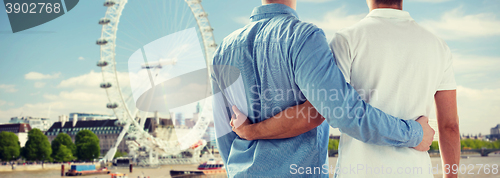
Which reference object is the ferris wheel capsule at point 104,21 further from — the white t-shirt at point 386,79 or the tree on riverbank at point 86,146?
the tree on riverbank at point 86,146

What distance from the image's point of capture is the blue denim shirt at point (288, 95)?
28.7 inches

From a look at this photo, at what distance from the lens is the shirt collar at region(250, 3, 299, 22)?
892mm

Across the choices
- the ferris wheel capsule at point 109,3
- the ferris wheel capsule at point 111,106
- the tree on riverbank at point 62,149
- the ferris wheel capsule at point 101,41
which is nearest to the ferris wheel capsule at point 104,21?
the ferris wheel capsule at point 109,3

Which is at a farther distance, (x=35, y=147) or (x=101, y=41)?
(x=35, y=147)

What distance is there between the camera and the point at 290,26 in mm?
806

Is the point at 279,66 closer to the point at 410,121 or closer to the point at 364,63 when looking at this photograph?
the point at 364,63

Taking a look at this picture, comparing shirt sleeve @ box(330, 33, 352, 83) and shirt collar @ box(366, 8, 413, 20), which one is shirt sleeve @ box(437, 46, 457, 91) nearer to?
shirt collar @ box(366, 8, 413, 20)

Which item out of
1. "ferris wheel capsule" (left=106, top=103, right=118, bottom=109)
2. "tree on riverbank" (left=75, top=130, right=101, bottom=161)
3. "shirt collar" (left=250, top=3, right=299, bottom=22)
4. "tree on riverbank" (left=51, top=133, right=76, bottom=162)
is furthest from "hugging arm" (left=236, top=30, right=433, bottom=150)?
"tree on riverbank" (left=75, top=130, right=101, bottom=161)

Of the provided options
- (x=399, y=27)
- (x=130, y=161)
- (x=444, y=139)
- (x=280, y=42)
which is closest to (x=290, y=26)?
(x=280, y=42)

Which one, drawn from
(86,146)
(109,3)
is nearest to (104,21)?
(109,3)

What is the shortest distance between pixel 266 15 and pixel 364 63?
257 millimetres

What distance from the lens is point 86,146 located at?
85.9 feet

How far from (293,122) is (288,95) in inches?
2.5

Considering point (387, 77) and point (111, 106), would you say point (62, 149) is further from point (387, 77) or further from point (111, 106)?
point (387, 77)
